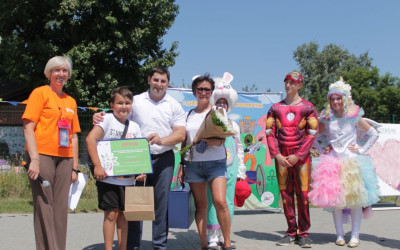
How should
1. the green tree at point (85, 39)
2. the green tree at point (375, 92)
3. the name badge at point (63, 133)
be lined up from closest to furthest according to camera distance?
the name badge at point (63, 133), the green tree at point (85, 39), the green tree at point (375, 92)

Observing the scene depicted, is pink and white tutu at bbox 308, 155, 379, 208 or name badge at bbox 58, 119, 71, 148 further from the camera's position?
pink and white tutu at bbox 308, 155, 379, 208

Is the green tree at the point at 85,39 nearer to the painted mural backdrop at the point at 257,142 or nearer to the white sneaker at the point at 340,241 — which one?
the painted mural backdrop at the point at 257,142

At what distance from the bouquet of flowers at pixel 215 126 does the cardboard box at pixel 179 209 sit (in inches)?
24.0

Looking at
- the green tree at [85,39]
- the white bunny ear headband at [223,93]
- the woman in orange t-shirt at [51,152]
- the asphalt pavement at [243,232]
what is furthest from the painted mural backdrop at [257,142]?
the green tree at [85,39]

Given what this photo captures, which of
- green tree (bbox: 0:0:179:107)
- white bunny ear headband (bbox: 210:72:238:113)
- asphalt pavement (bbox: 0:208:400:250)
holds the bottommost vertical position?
asphalt pavement (bbox: 0:208:400:250)

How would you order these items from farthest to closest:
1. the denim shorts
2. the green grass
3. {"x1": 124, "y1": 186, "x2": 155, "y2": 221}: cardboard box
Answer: the green grass → the denim shorts → {"x1": 124, "y1": 186, "x2": 155, "y2": 221}: cardboard box

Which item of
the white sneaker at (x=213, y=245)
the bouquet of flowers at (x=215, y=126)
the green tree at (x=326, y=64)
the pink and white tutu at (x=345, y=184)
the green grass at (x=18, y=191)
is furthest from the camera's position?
the green tree at (x=326, y=64)

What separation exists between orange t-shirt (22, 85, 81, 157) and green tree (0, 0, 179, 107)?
1319 cm

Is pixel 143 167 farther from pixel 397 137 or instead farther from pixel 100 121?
pixel 397 137

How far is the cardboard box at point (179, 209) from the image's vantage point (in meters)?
4.82

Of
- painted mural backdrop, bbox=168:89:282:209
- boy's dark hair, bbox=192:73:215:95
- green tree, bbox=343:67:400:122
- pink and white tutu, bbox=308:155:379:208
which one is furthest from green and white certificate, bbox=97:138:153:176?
green tree, bbox=343:67:400:122

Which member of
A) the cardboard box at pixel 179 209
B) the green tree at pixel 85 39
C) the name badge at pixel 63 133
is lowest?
the cardboard box at pixel 179 209

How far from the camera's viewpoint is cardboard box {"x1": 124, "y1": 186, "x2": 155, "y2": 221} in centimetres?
405

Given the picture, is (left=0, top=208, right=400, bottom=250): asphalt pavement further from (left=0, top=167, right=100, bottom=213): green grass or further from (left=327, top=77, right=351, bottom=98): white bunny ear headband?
(left=327, top=77, right=351, bottom=98): white bunny ear headband
